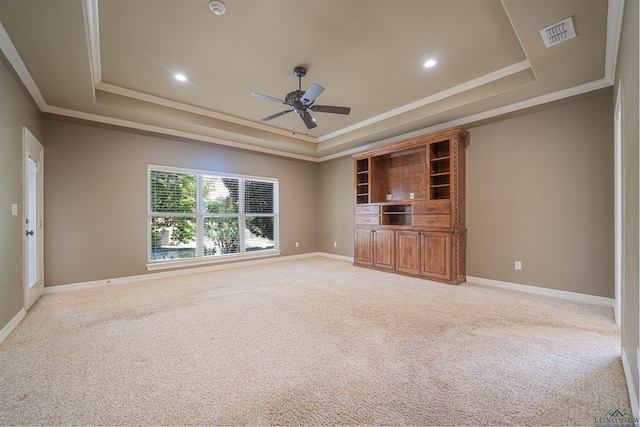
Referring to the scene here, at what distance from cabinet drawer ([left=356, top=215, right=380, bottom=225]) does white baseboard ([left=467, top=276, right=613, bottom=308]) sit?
191 cm

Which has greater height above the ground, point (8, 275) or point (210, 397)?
point (8, 275)

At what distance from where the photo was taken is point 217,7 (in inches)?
90.0

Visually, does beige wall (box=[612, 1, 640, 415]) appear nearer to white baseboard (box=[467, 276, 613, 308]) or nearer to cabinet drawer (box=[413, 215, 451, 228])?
white baseboard (box=[467, 276, 613, 308])

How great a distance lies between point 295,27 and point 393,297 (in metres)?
3.37

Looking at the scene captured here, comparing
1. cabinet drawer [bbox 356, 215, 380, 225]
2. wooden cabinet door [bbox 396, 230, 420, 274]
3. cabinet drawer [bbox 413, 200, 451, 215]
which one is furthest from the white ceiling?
wooden cabinet door [bbox 396, 230, 420, 274]

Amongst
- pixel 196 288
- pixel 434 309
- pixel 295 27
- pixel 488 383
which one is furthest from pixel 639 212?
pixel 196 288

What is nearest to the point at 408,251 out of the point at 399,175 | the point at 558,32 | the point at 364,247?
the point at 364,247

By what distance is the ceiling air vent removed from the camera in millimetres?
A: 2201

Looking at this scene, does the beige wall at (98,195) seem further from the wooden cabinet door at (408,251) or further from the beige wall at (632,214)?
the beige wall at (632,214)

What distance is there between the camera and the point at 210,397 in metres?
1.59

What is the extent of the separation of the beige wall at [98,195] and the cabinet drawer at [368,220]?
3.45 meters

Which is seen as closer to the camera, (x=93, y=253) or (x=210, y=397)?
(x=210, y=397)

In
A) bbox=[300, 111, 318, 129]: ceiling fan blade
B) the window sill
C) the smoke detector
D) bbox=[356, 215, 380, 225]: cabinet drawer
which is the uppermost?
the smoke detector

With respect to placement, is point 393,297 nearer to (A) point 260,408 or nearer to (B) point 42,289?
(A) point 260,408
